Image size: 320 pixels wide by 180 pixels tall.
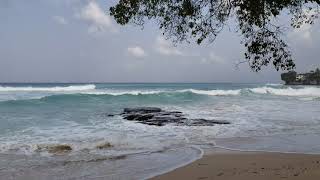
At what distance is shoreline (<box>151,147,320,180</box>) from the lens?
7.29 m

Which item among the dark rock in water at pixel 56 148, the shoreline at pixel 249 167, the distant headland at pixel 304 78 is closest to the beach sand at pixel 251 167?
the shoreline at pixel 249 167

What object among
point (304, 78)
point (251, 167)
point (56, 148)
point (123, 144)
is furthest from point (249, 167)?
point (304, 78)

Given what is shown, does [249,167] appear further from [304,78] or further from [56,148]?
[304,78]

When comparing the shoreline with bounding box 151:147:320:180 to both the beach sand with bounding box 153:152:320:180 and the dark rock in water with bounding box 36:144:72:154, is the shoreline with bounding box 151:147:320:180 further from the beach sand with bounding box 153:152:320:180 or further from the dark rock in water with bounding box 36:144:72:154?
the dark rock in water with bounding box 36:144:72:154

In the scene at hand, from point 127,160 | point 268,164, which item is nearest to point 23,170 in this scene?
point 127,160

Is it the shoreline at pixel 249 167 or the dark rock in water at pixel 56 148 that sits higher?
the shoreline at pixel 249 167

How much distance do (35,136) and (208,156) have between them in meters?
6.41

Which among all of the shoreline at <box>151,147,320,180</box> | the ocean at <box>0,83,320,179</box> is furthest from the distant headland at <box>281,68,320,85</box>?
the shoreline at <box>151,147,320,180</box>

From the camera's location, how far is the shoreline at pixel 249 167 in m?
7.29

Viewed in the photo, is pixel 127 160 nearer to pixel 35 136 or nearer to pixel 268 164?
pixel 268 164

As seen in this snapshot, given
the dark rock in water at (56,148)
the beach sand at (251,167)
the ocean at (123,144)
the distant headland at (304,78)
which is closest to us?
the beach sand at (251,167)

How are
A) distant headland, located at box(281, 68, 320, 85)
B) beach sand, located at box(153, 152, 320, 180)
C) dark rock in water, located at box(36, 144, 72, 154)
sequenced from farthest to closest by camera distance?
distant headland, located at box(281, 68, 320, 85), dark rock in water, located at box(36, 144, 72, 154), beach sand, located at box(153, 152, 320, 180)

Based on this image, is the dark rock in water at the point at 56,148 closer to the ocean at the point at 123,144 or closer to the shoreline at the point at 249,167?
the ocean at the point at 123,144

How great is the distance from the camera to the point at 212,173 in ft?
25.3
